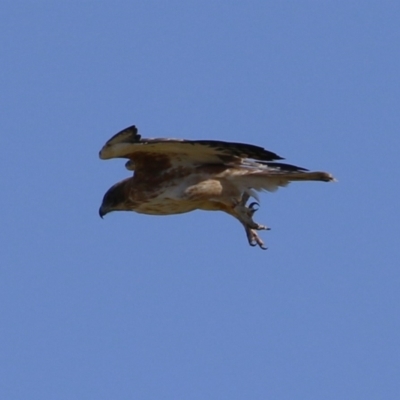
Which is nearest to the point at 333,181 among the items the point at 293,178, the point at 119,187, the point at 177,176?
the point at 293,178

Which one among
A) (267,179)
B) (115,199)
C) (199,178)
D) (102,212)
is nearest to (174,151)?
(199,178)

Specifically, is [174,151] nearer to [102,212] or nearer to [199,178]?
[199,178]

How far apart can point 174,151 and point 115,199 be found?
1153 mm

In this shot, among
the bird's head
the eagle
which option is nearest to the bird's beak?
the bird's head

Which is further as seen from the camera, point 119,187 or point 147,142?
point 119,187

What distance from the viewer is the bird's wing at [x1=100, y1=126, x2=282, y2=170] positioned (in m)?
11.7

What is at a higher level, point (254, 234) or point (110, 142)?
point (110, 142)

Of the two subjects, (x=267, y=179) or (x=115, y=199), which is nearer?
(x=267, y=179)

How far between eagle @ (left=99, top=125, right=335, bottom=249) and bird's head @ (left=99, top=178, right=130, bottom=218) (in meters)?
0.30

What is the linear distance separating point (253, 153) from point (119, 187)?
5.87 feet

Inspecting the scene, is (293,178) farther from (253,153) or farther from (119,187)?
(119,187)

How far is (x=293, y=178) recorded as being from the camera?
12234mm

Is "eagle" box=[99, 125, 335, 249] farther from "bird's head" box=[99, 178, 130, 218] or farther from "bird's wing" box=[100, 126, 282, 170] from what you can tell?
"bird's head" box=[99, 178, 130, 218]

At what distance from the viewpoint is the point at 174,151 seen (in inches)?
480
